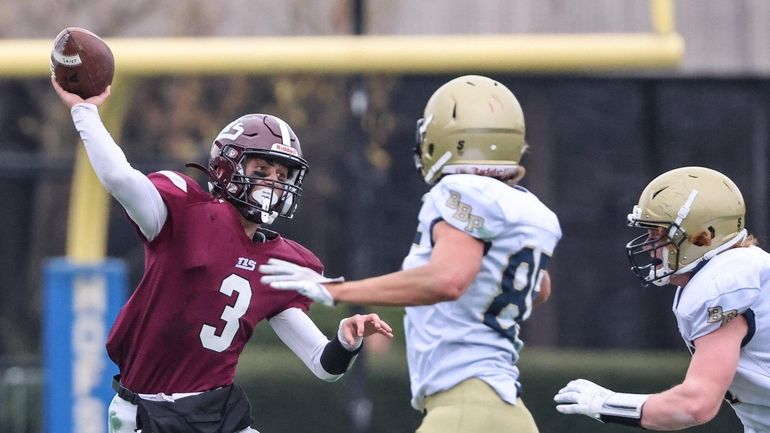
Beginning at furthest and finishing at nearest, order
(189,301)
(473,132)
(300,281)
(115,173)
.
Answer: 1. (189,301)
2. (473,132)
3. (115,173)
4. (300,281)

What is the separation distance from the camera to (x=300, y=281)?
3.49 meters

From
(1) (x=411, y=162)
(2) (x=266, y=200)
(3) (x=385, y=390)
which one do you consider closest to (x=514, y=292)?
(2) (x=266, y=200)

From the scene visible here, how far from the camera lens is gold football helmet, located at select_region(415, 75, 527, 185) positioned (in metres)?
3.77

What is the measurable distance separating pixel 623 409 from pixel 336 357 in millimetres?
931

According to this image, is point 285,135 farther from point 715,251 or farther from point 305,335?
point 715,251

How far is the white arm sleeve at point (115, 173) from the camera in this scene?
362cm

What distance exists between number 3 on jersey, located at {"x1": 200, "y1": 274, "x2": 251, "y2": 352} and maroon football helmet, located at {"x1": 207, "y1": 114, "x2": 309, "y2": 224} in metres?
0.20

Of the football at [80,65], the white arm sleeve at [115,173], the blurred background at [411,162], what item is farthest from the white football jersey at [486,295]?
the blurred background at [411,162]

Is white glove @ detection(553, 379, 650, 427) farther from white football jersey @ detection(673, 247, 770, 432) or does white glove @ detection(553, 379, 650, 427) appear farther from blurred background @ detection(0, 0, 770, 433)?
blurred background @ detection(0, 0, 770, 433)

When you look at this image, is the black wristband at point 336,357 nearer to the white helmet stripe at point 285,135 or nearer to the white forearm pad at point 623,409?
the white helmet stripe at point 285,135

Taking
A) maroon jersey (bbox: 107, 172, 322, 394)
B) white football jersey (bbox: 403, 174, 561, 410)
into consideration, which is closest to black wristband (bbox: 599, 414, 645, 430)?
white football jersey (bbox: 403, 174, 561, 410)

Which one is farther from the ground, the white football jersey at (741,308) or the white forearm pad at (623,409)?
the white football jersey at (741,308)

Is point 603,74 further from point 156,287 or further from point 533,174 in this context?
point 156,287

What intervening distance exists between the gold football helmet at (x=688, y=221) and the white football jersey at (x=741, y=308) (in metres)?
0.06
